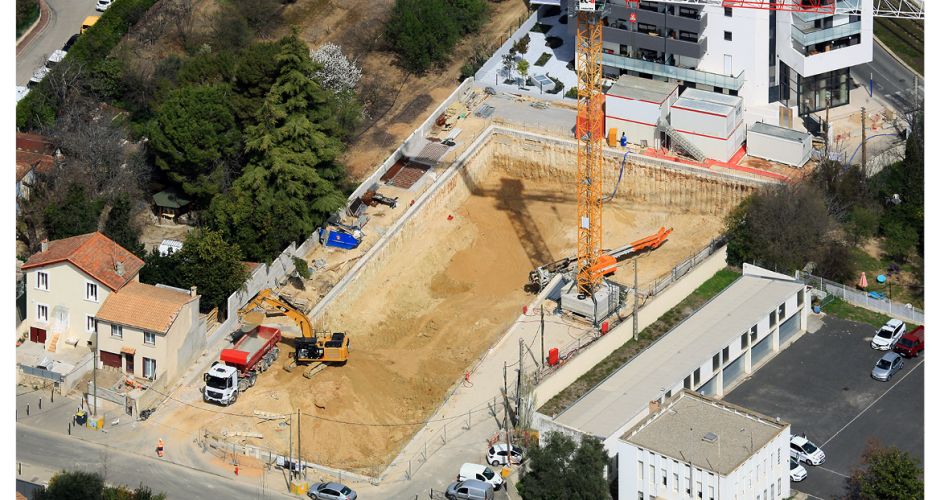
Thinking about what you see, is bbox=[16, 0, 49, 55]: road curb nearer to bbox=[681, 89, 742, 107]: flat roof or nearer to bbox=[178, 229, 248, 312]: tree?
bbox=[178, 229, 248, 312]: tree

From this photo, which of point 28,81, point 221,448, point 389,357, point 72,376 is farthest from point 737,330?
point 28,81

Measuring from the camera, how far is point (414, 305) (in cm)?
13900

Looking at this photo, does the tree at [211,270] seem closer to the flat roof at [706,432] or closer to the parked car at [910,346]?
the flat roof at [706,432]

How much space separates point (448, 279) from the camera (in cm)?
14225

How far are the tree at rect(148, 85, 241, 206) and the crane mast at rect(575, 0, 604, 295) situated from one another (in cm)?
2540

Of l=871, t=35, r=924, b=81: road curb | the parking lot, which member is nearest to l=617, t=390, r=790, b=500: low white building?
the parking lot

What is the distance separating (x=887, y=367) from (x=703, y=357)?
11940 mm

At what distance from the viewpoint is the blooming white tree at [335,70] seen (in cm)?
15150

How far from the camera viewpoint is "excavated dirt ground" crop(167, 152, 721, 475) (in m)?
123

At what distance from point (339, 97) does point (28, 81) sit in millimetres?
26191

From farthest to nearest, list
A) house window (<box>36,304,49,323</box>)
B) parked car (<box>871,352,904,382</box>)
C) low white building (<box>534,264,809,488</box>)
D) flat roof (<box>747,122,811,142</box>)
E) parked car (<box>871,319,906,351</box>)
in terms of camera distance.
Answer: flat roof (<box>747,122,811,142</box>) → parked car (<box>871,319,906,351</box>) → house window (<box>36,304,49,323</box>) → parked car (<box>871,352,904,382</box>) → low white building (<box>534,264,809,488</box>)

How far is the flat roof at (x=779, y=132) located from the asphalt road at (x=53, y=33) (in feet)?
187

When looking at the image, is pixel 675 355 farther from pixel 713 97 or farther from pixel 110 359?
pixel 110 359

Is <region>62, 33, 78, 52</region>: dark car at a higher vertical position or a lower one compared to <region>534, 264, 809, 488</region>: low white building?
higher
